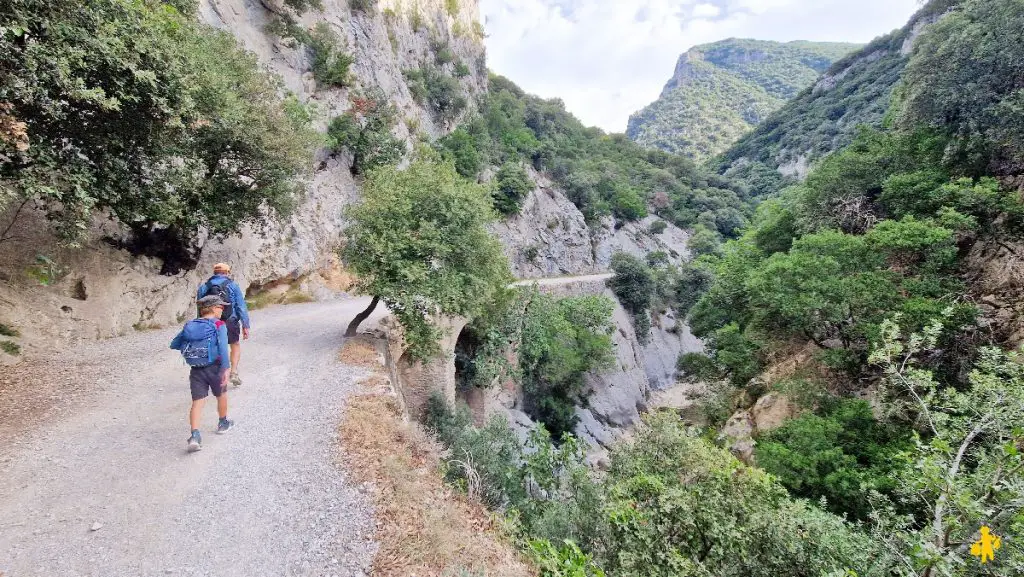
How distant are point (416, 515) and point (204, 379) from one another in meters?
3.08

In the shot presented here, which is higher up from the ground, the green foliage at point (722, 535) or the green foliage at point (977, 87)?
the green foliage at point (977, 87)

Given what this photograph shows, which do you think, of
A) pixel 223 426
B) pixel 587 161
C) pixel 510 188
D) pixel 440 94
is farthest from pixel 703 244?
pixel 223 426

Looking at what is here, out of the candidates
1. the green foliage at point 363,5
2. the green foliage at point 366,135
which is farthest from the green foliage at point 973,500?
the green foliage at point 363,5

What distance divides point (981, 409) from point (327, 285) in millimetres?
18496

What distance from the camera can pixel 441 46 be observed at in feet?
125

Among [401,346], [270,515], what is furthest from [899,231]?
[270,515]

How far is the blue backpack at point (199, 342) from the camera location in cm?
468

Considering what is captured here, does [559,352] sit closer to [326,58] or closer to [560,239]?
[560,239]

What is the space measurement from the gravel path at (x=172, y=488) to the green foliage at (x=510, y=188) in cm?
2624

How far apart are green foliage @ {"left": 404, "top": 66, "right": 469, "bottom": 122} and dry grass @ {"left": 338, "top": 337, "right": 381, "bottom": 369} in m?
28.4

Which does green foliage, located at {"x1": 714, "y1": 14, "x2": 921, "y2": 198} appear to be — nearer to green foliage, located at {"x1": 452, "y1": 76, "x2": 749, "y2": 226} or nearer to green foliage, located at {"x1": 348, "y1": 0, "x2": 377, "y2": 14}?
green foliage, located at {"x1": 452, "y1": 76, "x2": 749, "y2": 226}

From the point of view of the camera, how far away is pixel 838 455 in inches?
356

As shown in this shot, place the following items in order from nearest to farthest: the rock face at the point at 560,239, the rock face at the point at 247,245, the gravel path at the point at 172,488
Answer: the gravel path at the point at 172,488, the rock face at the point at 247,245, the rock face at the point at 560,239

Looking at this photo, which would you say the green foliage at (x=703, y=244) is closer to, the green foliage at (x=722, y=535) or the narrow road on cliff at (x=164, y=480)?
the green foliage at (x=722, y=535)
